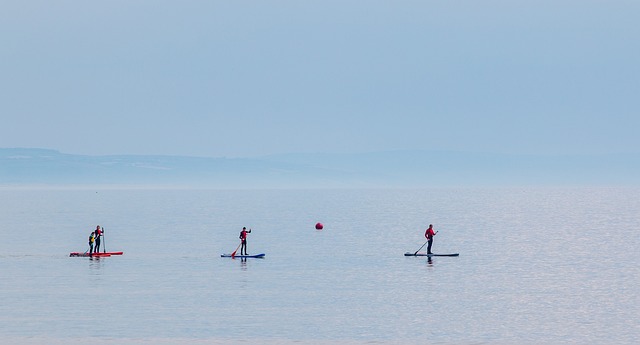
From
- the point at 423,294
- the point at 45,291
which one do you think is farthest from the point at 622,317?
the point at 45,291

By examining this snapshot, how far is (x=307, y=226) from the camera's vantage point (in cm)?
12838

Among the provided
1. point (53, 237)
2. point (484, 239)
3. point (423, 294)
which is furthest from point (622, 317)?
point (53, 237)

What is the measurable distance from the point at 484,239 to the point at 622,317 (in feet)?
181

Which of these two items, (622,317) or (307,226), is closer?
(622,317)

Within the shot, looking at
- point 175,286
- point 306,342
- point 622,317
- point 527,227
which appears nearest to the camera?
point 306,342

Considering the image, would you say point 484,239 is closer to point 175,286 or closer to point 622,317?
point 175,286

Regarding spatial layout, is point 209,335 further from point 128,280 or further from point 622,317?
point 128,280

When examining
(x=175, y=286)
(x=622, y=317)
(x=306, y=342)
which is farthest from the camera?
(x=175, y=286)

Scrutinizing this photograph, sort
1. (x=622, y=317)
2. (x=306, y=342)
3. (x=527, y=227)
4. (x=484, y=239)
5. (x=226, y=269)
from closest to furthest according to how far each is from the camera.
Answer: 1. (x=306, y=342)
2. (x=622, y=317)
3. (x=226, y=269)
4. (x=484, y=239)
5. (x=527, y=227)

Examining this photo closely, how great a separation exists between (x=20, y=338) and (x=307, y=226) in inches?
3587

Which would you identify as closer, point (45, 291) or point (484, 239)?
point (45, 291)

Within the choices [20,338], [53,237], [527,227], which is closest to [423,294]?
[20,338]

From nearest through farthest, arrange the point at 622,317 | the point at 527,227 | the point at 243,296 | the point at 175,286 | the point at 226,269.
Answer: the point at 622,317
the point at 243,296
the point at 175,286
the point at 226,269
the point at 527,227

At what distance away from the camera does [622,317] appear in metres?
43.0
